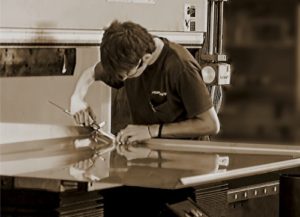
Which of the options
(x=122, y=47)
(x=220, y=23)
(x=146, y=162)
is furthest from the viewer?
(x=220, y=23)

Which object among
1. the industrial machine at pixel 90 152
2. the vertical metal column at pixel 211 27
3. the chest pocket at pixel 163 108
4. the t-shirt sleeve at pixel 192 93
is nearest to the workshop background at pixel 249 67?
the industrial machine at pixel 90 152

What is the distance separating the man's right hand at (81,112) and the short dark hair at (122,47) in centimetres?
20

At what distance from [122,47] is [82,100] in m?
0.35

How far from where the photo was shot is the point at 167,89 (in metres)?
2.66

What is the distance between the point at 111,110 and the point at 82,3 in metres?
0.44

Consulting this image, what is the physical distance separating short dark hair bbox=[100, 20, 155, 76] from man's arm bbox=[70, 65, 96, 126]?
198mm

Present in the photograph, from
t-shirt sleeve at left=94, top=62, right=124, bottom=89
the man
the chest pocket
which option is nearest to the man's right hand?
the man

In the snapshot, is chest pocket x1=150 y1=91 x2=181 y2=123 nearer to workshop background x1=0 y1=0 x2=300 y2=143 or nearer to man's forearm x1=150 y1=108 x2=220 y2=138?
man's forearm x1=150 y1=108 x2=220 y2=138

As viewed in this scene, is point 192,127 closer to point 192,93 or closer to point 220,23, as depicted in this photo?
point 192,93

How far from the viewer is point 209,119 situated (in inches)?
104

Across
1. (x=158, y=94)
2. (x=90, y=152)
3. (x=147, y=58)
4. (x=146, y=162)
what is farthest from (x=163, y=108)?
(x=146, y=162)

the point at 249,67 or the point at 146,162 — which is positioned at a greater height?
the point at 249,67

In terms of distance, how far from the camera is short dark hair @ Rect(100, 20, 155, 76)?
2.37m

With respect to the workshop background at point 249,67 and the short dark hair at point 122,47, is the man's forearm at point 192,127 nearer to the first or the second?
the workshop background at point 249,67
